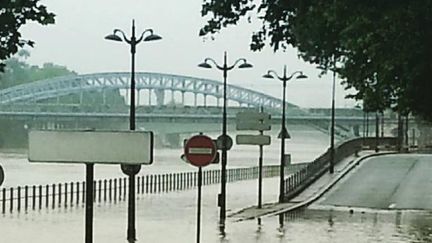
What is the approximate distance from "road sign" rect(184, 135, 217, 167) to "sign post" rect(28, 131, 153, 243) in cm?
839

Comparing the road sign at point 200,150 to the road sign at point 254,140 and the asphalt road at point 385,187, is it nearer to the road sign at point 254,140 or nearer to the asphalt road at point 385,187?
the road sign at point 254,140

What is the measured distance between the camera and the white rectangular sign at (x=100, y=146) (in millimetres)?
13156

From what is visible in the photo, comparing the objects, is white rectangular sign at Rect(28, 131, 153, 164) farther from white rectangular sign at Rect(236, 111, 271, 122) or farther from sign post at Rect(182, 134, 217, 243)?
white rectangular sign at Rect(236, 111, 271, 122)

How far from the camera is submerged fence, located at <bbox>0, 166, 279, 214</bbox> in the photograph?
146 feet

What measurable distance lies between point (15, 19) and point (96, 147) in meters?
7.72

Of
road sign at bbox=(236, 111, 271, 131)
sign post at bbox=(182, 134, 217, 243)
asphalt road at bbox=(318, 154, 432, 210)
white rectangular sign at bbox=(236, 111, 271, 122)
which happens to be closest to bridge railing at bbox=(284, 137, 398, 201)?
asphalt road at bbox=(318, 154, 432, 210)

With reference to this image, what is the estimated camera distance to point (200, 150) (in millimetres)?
21844

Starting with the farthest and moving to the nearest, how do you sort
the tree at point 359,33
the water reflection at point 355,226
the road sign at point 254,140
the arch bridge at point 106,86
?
the arch bridge at point 106,86 < the road sign at point 254,140 < the water reflection at point 355,226 < the tree at point 359,33

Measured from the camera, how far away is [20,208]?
1668 inches

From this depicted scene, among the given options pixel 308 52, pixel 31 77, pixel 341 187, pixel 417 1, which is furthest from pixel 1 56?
pixel 31 77

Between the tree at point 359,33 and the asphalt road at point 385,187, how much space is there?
11099mm

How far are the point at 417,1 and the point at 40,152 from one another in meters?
8.41

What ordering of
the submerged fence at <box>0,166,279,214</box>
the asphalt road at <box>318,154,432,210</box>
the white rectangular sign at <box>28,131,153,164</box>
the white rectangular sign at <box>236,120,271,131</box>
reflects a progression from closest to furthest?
the white rectangular sign at <box>28,131,153,164</box>, the white rectangular sign at <box>236,120,271,131</box>, the submerged fence at <box>0,166,279,214</box>, the asphalt road at <box>318,154,432,210</box>

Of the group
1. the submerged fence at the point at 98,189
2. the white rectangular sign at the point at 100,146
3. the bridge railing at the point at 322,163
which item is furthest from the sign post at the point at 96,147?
the bridge railing at the point at 322,163
